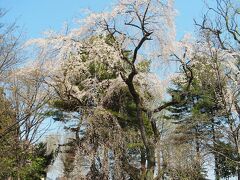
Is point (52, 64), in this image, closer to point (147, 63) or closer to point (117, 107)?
point (147, 63)

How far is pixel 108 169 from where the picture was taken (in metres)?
13.5

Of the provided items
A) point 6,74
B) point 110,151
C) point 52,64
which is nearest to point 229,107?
point 110,151

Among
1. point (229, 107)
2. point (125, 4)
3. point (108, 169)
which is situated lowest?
point (108, 169)

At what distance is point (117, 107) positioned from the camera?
19.2 m

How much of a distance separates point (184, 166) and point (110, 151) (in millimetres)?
3244

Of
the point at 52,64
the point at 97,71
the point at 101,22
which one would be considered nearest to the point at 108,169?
the point at 97,71

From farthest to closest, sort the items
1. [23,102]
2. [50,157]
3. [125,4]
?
[50,157], [23,102], [125,4]

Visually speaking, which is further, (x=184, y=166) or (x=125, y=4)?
(x=184, y=166)

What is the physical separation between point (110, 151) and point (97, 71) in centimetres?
294

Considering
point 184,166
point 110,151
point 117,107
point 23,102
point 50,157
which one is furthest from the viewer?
point 50,157

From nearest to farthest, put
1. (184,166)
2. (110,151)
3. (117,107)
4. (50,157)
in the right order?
1. (110,151)
2. (184,166)
3. (117,107)
4. (50,157)

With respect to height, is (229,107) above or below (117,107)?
below

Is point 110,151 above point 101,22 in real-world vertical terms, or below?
below

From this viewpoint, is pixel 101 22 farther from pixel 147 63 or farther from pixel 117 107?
pixel 117 107
